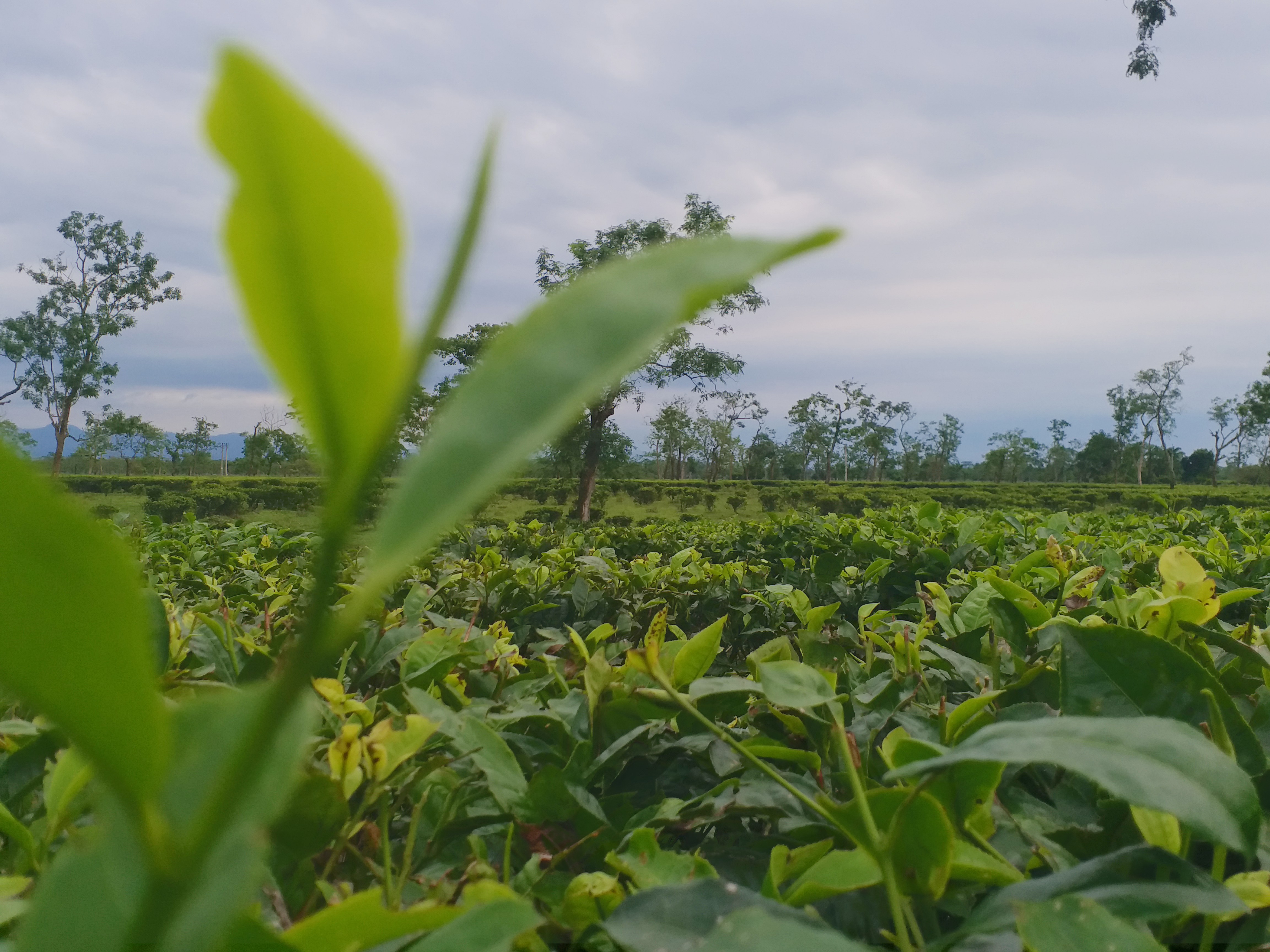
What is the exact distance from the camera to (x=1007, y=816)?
76 centimetres

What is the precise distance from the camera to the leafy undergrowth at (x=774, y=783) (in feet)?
1.64

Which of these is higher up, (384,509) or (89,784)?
(384,509)

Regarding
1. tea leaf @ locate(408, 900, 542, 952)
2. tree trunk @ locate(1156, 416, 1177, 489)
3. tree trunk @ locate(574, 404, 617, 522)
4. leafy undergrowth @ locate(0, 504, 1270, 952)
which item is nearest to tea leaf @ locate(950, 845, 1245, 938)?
leafy undergrowth @ locate(0, 504, 1270, 952)

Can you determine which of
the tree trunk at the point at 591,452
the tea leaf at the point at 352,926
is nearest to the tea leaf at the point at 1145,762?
the tea leaf at the point at 352,926

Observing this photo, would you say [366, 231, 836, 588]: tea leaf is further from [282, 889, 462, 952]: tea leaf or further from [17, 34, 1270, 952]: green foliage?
[282, 889, 462, 952]: tea leaf

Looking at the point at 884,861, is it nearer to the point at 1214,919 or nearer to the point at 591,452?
the point at 1214,919

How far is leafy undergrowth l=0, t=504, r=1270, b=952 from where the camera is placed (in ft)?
1.64

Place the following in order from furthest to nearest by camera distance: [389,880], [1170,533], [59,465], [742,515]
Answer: [59,465] → [742,515] → [1170,533] → [389,880]

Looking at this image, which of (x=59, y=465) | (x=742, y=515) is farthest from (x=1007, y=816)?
(x=59, y=465)

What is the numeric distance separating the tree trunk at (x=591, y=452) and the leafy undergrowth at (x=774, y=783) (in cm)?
2158

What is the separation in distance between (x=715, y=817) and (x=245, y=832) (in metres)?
0.60

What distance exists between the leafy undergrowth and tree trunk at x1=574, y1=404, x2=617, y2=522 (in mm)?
21576

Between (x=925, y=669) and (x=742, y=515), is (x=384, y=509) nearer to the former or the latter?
(x=925, y=669)

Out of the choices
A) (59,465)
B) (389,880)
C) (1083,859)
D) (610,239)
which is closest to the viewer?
(389,880)
